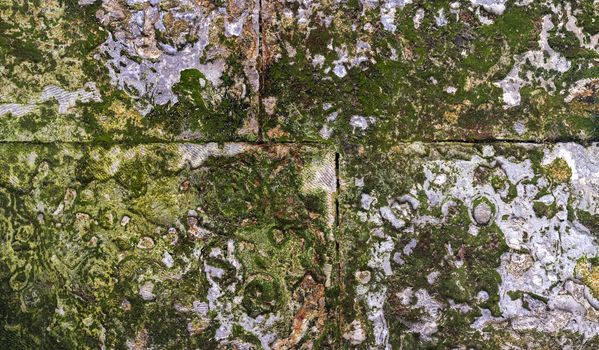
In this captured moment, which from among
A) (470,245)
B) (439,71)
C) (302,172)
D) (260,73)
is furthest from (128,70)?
(470,245)

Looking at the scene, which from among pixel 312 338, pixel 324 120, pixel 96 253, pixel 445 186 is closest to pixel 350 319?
pixel 312 338

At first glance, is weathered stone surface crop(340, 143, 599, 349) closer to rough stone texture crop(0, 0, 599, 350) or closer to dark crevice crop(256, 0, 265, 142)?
rough stone texture crop(0, 0, 599, 350)

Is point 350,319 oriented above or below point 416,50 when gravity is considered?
below

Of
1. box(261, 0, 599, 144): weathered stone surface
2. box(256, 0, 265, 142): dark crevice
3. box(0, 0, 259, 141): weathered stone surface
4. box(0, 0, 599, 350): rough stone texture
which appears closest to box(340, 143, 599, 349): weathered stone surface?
box(0, 0, 599, 350): rough stone texture

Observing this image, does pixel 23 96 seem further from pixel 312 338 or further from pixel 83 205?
pixel 312 338

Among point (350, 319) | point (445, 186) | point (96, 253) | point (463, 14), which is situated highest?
point (463, 14)

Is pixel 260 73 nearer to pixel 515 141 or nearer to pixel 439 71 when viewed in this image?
pixel 439 71

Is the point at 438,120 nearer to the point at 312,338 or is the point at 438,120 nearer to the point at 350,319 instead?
the point at 350,319
